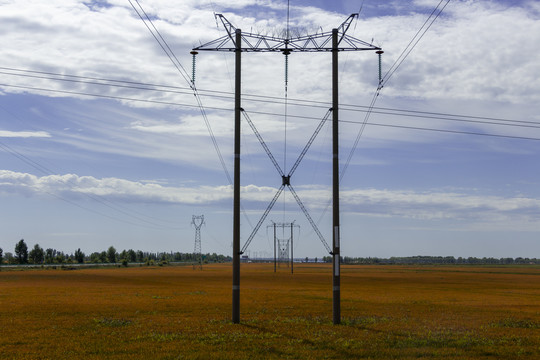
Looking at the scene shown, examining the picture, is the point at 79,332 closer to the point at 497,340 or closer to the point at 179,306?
the point at 179,306

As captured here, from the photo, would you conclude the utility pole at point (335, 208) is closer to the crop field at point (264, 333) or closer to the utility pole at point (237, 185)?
the crop field at point (264, 333)

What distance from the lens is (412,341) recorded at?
21.7 metres

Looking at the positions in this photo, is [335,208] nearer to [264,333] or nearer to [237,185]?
[237,185]

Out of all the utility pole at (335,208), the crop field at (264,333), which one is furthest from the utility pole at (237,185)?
the utility pole at (335,208)

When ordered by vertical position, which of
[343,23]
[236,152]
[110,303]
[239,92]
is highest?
[343,23]

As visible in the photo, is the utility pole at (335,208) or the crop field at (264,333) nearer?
the crop field at (264,333)

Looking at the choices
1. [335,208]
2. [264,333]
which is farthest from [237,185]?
[264,333]

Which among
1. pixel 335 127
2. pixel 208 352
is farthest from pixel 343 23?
pixel 208 352

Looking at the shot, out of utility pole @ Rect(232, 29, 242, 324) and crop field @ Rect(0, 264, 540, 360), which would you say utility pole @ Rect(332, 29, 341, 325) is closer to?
crop field @ Rect(0, 264, 540, 360)

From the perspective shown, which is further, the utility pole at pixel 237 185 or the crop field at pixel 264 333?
the utility pole at pixel 237 185

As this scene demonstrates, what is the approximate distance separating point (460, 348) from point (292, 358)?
693 cm

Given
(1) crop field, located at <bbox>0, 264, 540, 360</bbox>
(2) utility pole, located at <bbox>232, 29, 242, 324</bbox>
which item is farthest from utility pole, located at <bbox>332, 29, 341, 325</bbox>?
(2) utility pole, located at <bbox>232, 29, 242, 324</bbox>

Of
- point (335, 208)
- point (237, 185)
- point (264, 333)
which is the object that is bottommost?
point (264, 333)

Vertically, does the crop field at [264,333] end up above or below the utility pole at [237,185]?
below
